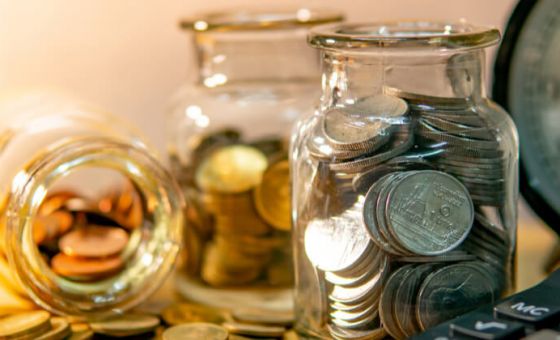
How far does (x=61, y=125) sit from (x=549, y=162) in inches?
16.9

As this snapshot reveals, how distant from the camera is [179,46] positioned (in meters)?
1.09

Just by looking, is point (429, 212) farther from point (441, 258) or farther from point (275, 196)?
point (275, 196)

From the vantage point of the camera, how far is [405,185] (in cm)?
65

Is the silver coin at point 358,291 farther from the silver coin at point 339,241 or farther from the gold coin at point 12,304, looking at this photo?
the gold coin at point 12,304

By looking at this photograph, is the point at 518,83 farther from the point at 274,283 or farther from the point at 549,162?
the point at 274,283

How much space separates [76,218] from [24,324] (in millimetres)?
192

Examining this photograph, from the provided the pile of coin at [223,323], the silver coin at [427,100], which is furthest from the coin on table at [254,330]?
the silver coin at [427,100]

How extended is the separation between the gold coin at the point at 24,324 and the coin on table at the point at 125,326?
0.13 feet

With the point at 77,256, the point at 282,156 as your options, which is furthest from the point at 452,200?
the point at 77,256

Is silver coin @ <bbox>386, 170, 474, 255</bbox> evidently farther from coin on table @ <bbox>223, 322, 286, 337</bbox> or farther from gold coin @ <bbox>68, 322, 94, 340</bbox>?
gold coin @ <bbox>68, 322, 94, 340</bbox>

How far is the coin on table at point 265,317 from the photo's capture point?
80 centimetres

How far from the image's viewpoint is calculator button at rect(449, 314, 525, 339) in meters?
0.60

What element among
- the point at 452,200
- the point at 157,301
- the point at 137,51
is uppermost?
the point at 137,51

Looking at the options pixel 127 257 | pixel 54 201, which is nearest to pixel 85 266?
pixel 127 257
